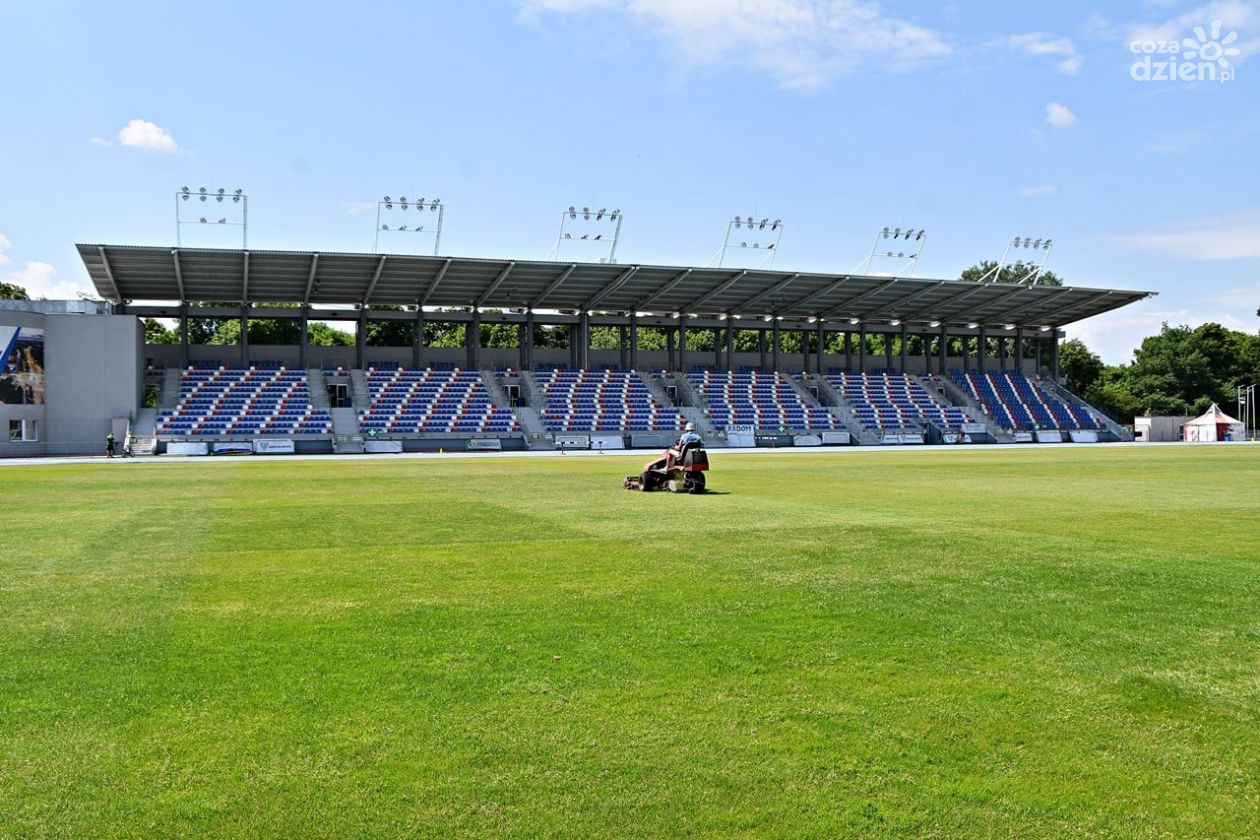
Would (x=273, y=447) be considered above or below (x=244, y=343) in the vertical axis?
below

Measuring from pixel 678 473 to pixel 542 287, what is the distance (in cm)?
4754

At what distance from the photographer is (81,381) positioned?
60.8m

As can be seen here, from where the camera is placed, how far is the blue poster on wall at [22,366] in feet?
191

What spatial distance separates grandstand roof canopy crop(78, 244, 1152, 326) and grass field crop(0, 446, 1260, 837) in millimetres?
51678

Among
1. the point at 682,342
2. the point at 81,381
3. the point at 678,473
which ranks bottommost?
the point at 678,473

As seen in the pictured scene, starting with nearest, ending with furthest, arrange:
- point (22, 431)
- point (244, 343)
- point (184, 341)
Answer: point (22, 431) < point (184, 341) < point (244, 343)

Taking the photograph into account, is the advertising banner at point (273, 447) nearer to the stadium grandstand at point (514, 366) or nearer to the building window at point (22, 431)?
the stadium grandstand at point (514, 366)

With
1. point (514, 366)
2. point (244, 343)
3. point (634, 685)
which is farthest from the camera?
point (514, 366)

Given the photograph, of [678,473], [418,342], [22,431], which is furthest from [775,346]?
[678,473]

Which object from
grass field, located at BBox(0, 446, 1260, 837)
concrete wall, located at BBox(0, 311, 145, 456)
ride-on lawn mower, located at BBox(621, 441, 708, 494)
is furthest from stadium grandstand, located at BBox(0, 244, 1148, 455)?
grass field, located at BBox(0, 446, 1260, 837)

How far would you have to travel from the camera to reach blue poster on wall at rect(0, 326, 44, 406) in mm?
58125

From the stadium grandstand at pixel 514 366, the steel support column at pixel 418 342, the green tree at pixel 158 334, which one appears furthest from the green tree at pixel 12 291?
the steel support column at pixel 418 342

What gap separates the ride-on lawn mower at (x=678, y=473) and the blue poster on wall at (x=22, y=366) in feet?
160

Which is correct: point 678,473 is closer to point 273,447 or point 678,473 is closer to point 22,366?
point 273,447
